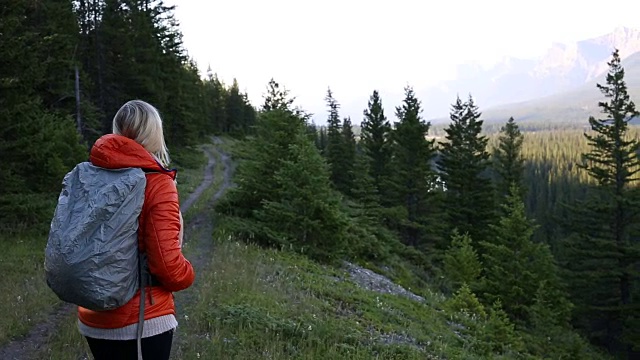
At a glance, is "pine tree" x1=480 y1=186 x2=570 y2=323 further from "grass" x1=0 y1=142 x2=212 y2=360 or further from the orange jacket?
the orange jacket

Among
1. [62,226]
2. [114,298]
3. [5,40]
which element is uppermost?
A: [5,40]

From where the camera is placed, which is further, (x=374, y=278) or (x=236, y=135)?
(x=236, y=135)

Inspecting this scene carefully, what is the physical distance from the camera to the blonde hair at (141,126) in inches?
123

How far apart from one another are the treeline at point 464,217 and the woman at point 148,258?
25.9ft

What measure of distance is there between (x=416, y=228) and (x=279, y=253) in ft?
68.9

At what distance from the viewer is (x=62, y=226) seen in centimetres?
281

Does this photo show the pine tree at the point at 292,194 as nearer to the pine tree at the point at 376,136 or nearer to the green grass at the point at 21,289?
the green grass at the point at 21,289

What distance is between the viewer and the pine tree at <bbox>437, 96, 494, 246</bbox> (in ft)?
107

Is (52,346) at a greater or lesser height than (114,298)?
lesser

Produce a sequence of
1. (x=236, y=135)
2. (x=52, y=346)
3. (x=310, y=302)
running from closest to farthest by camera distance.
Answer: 1. (x=52, y=346)
2. (x=310, y=302)
3. (x=236, y=135)

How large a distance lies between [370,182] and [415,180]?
4.26m

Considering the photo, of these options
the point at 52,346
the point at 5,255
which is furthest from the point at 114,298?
the point at 5,255

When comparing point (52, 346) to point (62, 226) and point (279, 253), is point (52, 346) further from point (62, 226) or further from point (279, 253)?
point (279, 253)

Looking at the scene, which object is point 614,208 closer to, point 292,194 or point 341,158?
point 341,158
